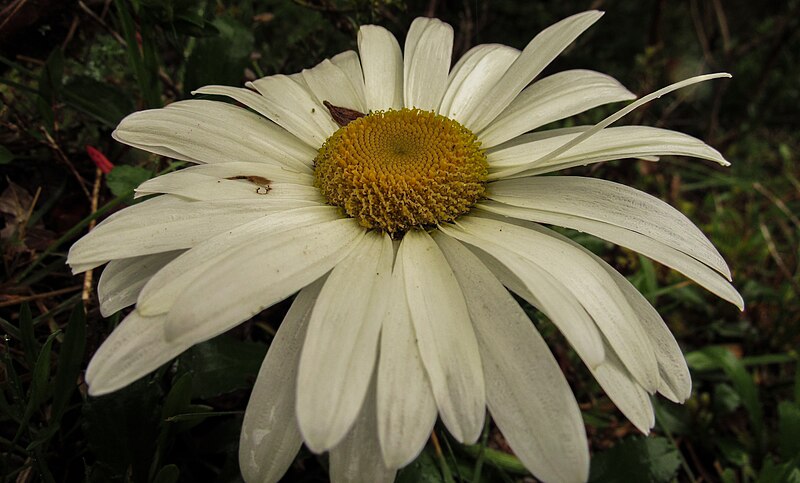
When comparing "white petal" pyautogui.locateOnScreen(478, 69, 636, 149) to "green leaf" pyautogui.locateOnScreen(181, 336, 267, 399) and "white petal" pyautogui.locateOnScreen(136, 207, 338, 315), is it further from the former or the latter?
"green leaf" pyautogui.locateOnScreen(181, 336, 267, 399)

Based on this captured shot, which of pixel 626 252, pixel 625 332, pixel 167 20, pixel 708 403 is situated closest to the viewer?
pixel 625 332

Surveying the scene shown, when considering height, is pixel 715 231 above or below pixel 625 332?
below

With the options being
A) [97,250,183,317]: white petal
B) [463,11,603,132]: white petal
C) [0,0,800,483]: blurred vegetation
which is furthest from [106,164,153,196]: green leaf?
[463,11,603,132]: white petal

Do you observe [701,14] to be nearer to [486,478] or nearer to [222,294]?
[486,478]

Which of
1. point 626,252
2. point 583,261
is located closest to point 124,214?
point 583,261

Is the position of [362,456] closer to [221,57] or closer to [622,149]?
[622,149]

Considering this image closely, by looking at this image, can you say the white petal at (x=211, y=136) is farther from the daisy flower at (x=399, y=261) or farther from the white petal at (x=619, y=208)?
the white petal at (x=619, y=208)
